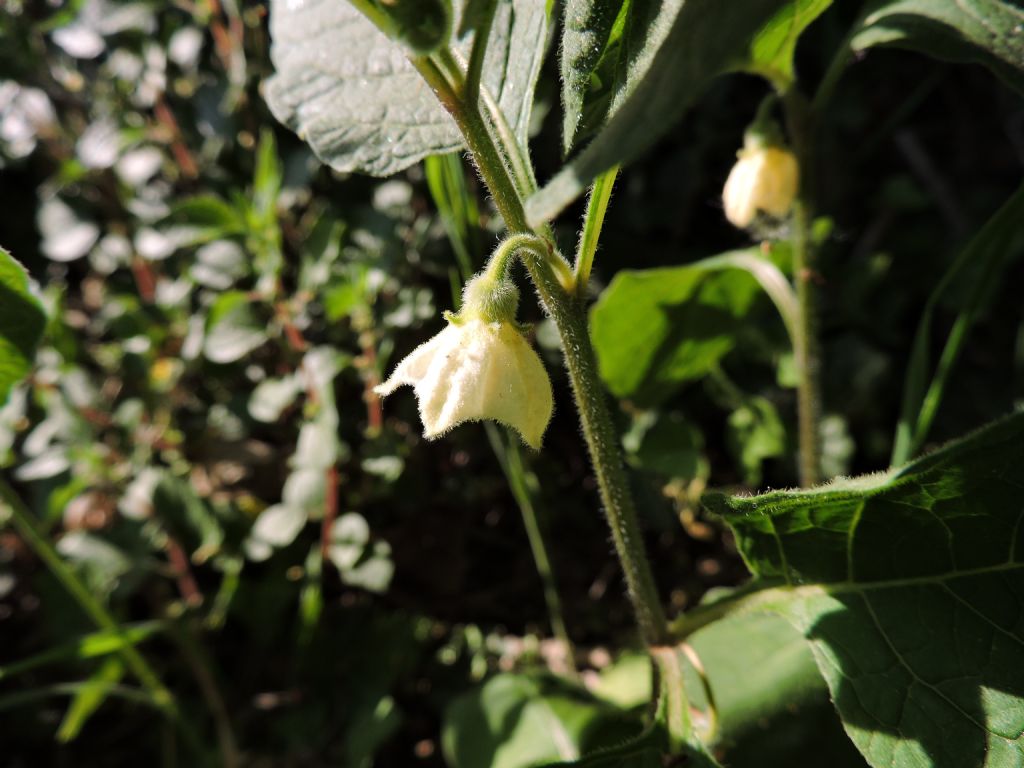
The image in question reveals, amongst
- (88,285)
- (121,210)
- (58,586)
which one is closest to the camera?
(58,586)

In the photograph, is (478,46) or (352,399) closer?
(478,46)

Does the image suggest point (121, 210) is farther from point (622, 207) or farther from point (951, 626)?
point (951, 626)

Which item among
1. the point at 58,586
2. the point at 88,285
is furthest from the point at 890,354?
the point at 88,285

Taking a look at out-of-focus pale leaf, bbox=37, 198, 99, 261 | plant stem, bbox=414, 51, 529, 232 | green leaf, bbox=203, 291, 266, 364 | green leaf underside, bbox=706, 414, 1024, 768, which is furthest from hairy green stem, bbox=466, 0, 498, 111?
out-of-focus pale leaf, bbox=37, 198, 99, 261

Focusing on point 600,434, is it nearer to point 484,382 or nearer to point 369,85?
point 484,382

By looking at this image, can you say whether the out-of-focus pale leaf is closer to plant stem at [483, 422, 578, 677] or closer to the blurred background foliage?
the blurred background foliage

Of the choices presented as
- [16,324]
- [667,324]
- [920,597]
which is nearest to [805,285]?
[667,324]

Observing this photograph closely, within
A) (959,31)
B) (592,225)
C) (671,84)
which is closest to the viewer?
(671,84)

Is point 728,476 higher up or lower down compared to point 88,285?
lower down
